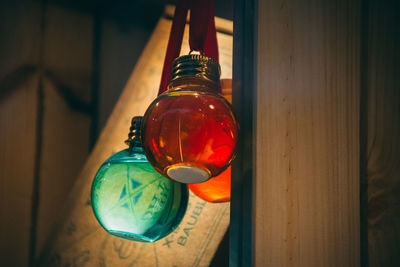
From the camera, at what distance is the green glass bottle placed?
1.25 ft

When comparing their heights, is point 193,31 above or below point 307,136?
above

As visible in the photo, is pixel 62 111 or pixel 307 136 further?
pixel 62 111

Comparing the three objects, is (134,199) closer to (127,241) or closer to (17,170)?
(127,241)

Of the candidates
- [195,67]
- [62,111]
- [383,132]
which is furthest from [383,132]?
[62,111]

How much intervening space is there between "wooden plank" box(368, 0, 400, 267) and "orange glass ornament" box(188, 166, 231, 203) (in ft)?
0.59

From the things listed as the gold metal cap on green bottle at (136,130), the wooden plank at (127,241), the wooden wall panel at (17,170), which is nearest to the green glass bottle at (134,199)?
the gold metal cap on green bottle at (136,130)

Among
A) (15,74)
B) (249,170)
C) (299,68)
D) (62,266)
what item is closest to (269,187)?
(249,170)

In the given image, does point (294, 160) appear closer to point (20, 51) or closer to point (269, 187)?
point (269, 187)

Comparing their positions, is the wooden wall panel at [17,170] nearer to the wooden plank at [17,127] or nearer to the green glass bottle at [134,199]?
the wooden plank at [17,127]

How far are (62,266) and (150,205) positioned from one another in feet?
1.34

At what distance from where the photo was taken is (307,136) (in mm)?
326

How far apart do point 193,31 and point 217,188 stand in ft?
0.67

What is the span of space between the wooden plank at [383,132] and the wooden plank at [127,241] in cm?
30

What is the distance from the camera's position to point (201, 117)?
0.28 meters
